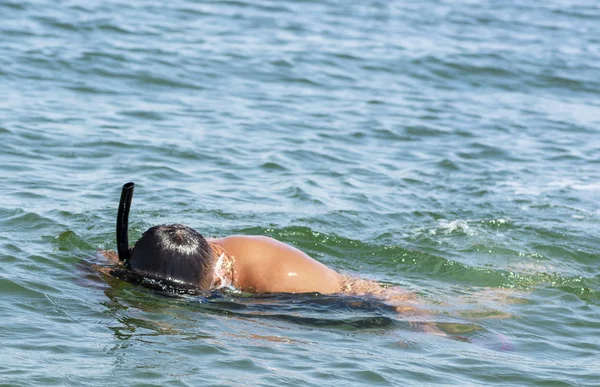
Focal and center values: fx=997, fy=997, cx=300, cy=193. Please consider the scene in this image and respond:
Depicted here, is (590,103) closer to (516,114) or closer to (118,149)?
(516,114)

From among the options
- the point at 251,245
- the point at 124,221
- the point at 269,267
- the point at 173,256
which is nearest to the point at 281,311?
the point at 269,267

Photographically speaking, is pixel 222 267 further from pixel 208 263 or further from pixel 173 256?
pixel 173 256

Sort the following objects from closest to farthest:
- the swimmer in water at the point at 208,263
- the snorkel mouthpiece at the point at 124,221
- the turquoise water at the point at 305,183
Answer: the turquoise water at the point at 305,183
the snorkel mouthpiece at the point at 124,221
the swimmer in water at the point at 208,263

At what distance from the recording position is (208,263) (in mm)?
5523

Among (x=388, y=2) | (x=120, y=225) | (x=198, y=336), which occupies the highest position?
(x=388, y=2)

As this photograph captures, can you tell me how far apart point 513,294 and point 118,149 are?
13.4 feet

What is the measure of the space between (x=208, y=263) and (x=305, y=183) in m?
3.19

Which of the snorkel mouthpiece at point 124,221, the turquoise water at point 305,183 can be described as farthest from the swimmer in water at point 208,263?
the turquoise water at point 305,183

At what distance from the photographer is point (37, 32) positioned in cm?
1272

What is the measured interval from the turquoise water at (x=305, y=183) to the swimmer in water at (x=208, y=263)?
100mm

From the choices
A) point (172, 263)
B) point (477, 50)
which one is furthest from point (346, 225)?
point (477, 50)

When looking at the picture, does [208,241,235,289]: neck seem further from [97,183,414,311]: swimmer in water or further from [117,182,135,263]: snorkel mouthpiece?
[117,182,135,263]: snorkel mouthpiece

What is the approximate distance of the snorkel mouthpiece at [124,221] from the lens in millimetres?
5359

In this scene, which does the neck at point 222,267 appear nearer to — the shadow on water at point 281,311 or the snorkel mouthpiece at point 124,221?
the shadow on water at point 281,311
